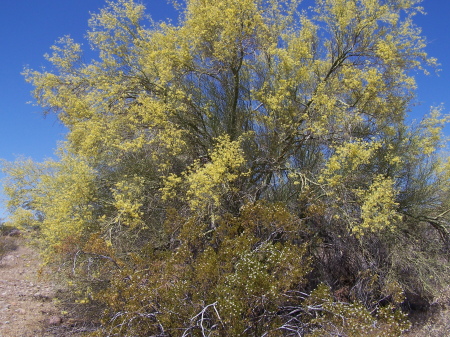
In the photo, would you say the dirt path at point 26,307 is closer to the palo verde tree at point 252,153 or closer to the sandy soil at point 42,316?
the sandy soil at point 42,316

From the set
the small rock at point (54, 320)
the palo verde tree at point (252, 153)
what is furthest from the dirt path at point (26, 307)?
the palo verde tree at point (252, 153)

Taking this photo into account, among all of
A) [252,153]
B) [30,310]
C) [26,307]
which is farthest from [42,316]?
[252,153]

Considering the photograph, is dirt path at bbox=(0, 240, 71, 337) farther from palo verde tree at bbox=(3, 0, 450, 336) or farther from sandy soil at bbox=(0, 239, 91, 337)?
palo verde tree at bbox=(3, 0, 450, 336)

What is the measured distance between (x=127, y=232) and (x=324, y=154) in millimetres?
6188

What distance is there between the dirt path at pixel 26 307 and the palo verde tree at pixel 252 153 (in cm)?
139

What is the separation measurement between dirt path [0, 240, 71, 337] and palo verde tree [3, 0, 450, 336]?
1.39m

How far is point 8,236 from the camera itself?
898 inches

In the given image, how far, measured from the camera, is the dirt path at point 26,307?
9.60 meters

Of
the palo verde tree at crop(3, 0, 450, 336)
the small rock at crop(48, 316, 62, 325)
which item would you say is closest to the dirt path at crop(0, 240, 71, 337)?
the small rock at crop(48, 316, 62, 325)

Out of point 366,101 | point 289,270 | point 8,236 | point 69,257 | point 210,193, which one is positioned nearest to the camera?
point 289,270

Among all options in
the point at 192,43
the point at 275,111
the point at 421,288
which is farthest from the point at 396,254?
the point at 192,43

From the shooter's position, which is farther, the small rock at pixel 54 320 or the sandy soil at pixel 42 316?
the small rock at pixel 54 320

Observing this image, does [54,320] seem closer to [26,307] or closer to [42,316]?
[42,316]

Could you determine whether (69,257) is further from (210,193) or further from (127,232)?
(210,193)
